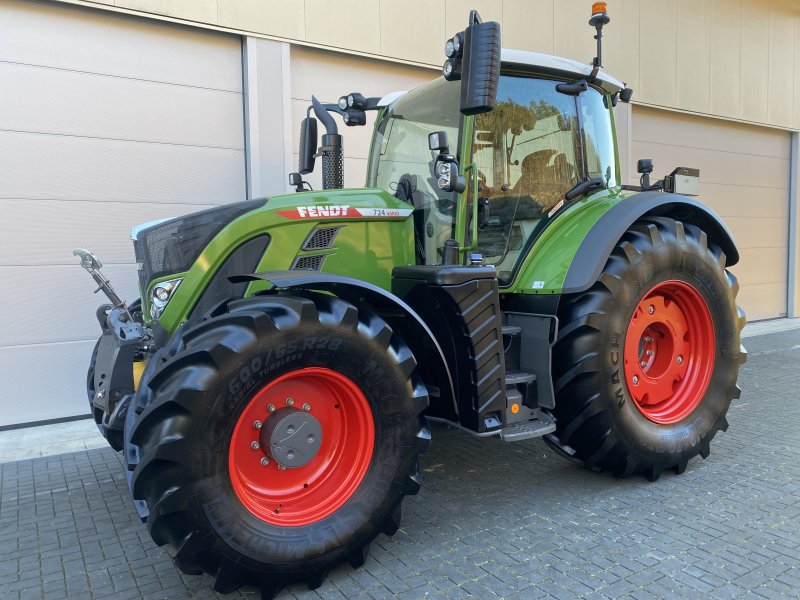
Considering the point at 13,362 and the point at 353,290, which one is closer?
the point at 353,290

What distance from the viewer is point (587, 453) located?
138 inches

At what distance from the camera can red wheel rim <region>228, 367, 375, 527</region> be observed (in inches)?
101

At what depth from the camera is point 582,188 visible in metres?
3.90

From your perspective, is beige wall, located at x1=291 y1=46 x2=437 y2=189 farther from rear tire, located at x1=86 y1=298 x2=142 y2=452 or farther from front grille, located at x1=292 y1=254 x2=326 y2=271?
front grille, located at x1=292 y1=254 x2=326 y2=271

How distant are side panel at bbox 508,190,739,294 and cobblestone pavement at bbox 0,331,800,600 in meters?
1.19

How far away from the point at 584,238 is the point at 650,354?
0.95 m

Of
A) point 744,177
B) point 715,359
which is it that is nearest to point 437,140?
point 715,359

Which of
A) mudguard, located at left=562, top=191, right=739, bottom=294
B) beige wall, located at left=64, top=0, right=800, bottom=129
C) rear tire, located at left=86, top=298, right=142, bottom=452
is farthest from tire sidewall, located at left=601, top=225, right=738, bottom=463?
beige wall, located at left=64, top=0, right=800, bottom=129

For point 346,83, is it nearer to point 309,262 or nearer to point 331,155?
point 331,155

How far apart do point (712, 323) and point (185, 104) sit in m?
4.70

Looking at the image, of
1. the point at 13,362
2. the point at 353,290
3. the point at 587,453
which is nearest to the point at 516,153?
the point at 353,290

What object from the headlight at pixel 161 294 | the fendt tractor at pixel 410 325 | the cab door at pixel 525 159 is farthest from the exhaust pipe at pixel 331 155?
the headlight at pixel 161 294

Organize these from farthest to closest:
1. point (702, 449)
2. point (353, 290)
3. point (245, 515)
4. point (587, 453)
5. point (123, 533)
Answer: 1. point (702, 449)
2. point (587, 453)
3. point (123, 533)
4. point (353, 290)
5. point (245, 515)

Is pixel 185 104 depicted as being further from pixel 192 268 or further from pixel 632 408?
pixel 632 408
